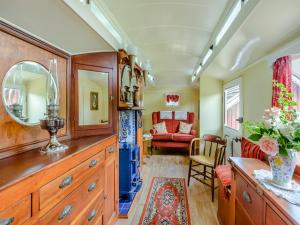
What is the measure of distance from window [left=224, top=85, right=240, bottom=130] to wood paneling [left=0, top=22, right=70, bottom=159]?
10.5 ft

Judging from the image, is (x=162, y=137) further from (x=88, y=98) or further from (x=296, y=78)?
(x=296, y=78)

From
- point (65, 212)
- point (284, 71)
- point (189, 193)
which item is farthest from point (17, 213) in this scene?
point (189, 193)

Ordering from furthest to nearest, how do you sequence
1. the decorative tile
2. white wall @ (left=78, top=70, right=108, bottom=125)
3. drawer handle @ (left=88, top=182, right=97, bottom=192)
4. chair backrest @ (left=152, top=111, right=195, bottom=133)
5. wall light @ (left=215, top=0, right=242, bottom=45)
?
chair backrest @ (left=152, top=111, right=195, bottom=133) → the decorative tile → white wall @ (left=78, top=70, right=108, bottom=125) → wall light @ (left=215, top=0, right=242, bottom=45) → drawer handle @ (left=88, top=182, right=97, bottom=192)

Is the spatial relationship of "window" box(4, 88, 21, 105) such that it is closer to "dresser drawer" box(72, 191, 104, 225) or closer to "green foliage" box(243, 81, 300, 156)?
"dresser drawer" box(72, 191, 104, 225)

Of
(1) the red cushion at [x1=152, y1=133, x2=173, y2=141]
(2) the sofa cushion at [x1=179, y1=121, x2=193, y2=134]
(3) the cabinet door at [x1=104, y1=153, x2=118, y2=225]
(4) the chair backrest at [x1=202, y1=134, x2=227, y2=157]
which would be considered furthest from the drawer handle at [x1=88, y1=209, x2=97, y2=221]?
(2) the sofa cushion at [x1=179, y1=121, x2=193, y2=134]

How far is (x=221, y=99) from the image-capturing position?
4.30 m

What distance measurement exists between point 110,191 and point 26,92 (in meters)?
1.24

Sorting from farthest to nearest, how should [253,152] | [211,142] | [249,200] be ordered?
[211,142] → [253,152] → [249,200]

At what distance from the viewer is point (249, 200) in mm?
1306

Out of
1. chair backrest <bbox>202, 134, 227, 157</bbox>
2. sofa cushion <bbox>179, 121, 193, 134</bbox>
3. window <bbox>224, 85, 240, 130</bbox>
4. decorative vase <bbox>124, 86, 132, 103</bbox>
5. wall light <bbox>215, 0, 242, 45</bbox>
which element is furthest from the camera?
sofa cushion <bbox>179, 121, 193, 134</bbox>

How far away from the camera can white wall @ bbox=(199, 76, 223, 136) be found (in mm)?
4305

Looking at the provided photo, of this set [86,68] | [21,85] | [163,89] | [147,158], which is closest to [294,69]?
[86,68]

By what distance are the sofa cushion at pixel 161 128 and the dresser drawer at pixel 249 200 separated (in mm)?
4062

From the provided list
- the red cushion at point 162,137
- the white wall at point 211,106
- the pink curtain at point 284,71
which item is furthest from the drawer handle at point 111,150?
the red cushion at point 162,137
